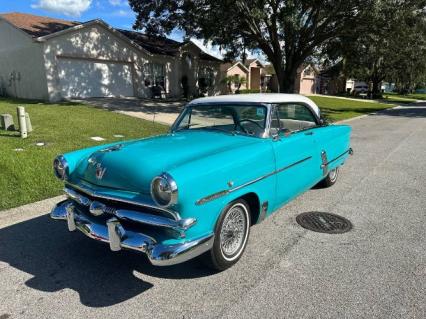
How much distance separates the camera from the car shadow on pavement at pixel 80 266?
3.07 meters

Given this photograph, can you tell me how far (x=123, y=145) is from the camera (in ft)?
12.8

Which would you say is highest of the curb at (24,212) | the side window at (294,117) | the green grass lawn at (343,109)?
the side window at (294,117)

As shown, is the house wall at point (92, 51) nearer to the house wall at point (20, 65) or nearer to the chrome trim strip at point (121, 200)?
the house wall at point (20, 65)

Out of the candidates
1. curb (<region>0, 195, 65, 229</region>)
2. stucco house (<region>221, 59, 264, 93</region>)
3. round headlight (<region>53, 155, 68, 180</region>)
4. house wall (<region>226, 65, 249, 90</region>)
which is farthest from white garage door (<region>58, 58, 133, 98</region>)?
stucco house (<region>221, 59, 264, 93</region>)

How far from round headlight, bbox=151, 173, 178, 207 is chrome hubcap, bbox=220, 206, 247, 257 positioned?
663 millimetres

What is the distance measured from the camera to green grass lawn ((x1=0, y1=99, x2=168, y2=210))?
541 cm

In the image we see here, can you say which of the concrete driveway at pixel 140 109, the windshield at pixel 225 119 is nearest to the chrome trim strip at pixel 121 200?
the windshield at pixel 225 119

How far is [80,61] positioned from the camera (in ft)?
61.6

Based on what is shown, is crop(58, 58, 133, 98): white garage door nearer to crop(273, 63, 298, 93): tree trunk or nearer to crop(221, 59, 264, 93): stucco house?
crop(273, 63, 298, 93): tree trunk

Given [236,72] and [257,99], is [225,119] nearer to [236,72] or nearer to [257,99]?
[257,99]

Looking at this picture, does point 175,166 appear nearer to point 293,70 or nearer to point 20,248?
point 20,248

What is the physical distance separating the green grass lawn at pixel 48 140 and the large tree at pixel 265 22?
6412 millimetres

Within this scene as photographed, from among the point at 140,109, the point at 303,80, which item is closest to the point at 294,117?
the point at 140,109

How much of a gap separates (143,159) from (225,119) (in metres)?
1.57
